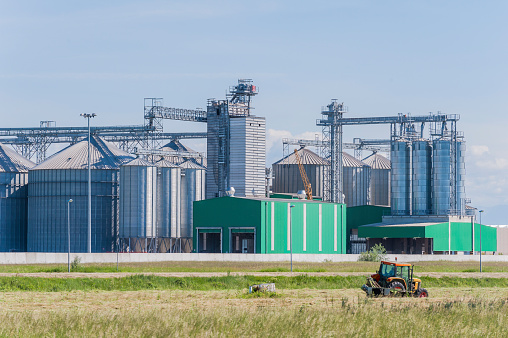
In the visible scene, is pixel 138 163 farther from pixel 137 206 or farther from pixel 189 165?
pixel 189 165

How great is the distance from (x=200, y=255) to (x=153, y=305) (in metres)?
51.8

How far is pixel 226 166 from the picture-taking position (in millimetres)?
120062

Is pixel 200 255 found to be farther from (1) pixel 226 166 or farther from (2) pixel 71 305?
(2) pixel 71 305

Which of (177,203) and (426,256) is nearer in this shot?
(426,256)

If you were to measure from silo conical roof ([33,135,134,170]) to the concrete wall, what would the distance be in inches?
1225

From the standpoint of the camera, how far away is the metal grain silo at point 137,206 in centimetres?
11319

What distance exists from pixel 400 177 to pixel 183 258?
48049 mm

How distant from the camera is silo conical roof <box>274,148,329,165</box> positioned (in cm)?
14750

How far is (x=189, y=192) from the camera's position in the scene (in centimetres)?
12400

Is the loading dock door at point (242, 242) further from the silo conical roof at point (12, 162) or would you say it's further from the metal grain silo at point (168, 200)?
the silo conical roof at point (12, 162)

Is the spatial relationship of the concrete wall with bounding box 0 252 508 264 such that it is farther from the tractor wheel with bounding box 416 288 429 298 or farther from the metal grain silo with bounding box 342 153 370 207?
the tractor wheel with bounding box 416 288 429 298

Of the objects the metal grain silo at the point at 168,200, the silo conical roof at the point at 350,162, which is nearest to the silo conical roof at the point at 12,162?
the metal grain silo at the point at 168,200

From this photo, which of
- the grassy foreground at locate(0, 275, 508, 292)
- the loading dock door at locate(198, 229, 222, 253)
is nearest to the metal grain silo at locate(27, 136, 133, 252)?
the loading dock door at locate(198, 229, 222, 253)

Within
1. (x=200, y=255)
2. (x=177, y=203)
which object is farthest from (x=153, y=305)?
(x=177, y=203)
